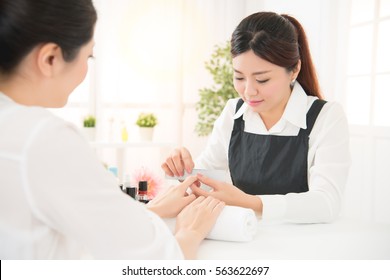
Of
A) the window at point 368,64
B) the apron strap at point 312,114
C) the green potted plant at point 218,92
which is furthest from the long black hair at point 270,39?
the green potted plant at point 218,92

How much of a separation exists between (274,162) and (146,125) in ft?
6.84

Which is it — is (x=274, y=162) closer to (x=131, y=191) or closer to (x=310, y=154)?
(x=310, y=154)

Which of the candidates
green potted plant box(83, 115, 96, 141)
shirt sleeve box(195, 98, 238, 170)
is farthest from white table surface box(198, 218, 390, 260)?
green potted plant box(83, 115, 96, 141)

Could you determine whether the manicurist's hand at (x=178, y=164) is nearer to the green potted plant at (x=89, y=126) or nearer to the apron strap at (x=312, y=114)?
the apron strap at (x=312, y=114)

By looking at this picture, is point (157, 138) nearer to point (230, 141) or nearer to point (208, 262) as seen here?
point (230, 141)

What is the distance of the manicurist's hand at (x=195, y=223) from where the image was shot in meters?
0.68

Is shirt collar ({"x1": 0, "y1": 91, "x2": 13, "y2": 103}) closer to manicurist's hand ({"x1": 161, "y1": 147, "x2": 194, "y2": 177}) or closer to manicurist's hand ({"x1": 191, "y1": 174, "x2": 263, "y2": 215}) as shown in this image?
manicurist's hand ({"x1": 191, "y1": 174, "x2": 263, "y2": 215})

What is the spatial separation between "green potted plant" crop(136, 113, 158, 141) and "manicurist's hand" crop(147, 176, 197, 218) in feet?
7.71

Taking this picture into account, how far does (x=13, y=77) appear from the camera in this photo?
22.9 inches

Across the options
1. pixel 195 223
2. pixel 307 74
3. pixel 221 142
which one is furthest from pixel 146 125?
pixel 195 223

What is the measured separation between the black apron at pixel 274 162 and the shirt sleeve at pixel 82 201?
646mm

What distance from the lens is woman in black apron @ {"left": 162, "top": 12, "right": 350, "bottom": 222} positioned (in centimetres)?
110

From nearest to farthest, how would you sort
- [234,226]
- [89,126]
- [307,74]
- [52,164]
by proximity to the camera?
[52,164] → [234,226] → [307,74] → [89,126]

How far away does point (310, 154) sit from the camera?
1.16 m
